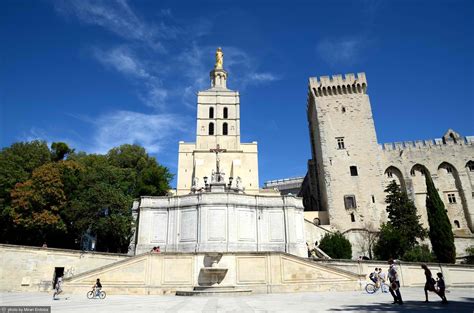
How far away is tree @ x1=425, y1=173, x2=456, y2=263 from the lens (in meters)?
30.2

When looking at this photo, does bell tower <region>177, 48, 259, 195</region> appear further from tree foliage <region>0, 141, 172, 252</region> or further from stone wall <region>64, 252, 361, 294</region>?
stone wall <region>64, 252, 361, 294</region>

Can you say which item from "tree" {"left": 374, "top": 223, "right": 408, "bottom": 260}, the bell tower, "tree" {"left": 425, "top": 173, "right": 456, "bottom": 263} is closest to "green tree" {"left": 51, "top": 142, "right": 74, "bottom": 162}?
the bell tower

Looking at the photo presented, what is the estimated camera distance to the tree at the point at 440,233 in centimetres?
3017

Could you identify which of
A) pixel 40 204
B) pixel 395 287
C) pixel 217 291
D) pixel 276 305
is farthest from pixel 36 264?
pixel 395 287

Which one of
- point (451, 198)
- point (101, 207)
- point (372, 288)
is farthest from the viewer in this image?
point (451, 198)

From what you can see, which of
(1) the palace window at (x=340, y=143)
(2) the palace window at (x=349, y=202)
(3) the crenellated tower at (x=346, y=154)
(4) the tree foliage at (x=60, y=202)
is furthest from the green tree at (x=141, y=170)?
(1) the palace window at (x=340, y=143)

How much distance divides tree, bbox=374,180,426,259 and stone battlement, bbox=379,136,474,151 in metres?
12.1

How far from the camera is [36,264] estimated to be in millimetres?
23156

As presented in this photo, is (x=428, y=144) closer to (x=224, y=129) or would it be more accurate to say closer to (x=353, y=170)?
(x=353, y=170)

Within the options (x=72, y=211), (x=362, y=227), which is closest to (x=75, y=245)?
(x=72, y=211)

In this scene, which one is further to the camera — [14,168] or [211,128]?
[211,128]

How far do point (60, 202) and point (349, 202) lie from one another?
33.6m

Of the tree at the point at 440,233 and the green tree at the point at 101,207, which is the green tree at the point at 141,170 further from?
the tree at the point at 440,233

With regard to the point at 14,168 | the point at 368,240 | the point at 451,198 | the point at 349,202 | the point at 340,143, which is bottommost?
the point at 368,240
